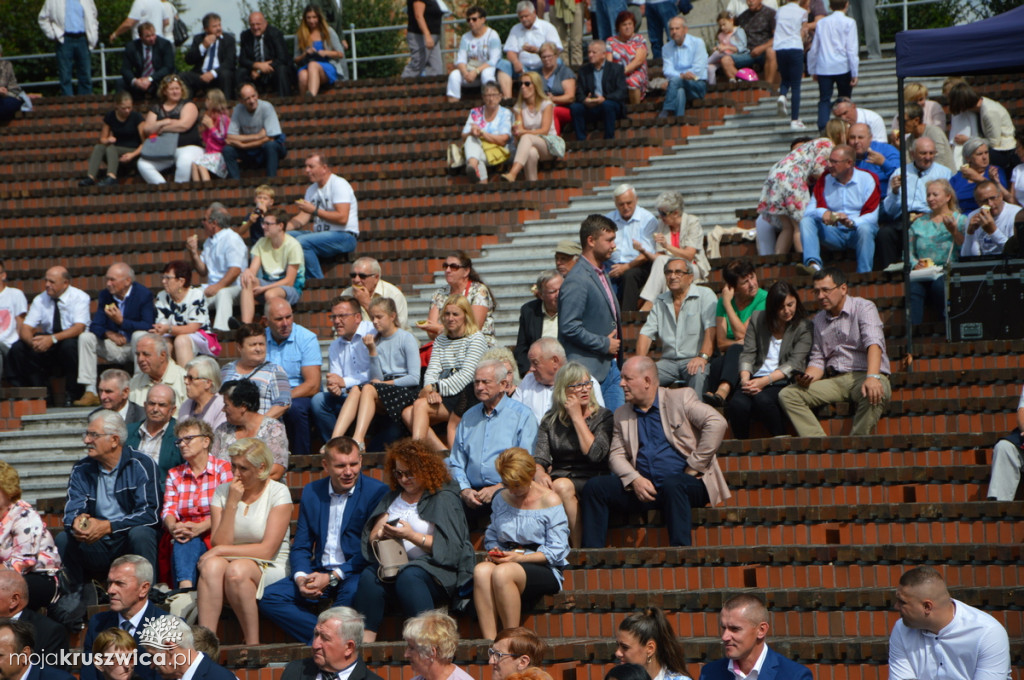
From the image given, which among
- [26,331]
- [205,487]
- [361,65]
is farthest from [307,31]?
[361,65]

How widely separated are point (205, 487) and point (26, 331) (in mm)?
4005

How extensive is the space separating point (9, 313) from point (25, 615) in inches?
190

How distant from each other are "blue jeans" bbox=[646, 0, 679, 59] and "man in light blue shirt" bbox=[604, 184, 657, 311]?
6.09 metres

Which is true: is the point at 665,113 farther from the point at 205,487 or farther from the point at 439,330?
the point at 205,487

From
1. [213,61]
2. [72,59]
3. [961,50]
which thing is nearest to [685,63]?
[961,50]

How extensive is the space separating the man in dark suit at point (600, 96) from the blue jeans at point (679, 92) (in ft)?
1.50

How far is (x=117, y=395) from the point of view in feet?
33.8

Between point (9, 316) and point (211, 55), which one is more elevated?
point (211, 55)

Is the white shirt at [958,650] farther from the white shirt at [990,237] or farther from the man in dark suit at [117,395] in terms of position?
the man in dark suit at [117,395]

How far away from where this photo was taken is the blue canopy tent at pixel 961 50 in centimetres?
999

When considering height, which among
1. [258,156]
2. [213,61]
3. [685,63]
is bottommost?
[258,156]

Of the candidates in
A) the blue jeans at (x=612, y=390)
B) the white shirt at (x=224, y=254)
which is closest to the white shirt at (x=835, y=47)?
the blue jeans at (x=612, y=390)

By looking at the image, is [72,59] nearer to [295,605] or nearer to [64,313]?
[64,313]

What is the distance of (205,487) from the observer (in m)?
9.09
